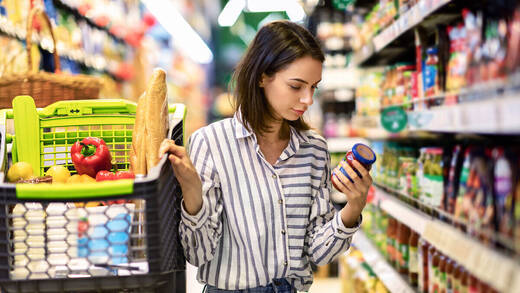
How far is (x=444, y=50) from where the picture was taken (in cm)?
229

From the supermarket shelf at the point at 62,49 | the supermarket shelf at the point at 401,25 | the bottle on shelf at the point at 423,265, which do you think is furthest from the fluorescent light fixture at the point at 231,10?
the bottle on shelf at the point at 423,265

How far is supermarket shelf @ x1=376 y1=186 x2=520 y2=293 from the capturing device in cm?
119

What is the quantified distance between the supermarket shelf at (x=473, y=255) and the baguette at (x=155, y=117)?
34.6 inches

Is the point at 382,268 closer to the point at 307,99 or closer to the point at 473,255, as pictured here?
the point at 307,99

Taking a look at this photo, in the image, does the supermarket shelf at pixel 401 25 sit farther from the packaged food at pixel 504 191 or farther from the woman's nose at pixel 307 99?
the packaged food at pixel 504 191

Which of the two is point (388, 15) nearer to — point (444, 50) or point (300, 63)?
point (444, 50)

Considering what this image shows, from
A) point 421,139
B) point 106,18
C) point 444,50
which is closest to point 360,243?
point 421,139

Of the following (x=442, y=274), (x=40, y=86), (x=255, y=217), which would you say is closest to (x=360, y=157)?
(x=255, y=217)

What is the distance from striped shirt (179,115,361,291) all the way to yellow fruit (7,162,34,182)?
0.50 metres

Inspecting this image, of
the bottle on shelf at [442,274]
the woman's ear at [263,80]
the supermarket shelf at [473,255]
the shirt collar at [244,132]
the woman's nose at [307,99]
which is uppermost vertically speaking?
the woman's ear at [263,80]

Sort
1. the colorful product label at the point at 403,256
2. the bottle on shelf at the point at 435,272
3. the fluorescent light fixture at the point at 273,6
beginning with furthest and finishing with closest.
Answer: the fluorescent light fixture at the point at 273,6 → the colorful product label at the point at 403,256 → the bottle on shelf at the point at 435,272

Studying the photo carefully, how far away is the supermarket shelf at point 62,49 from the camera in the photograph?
145 inches

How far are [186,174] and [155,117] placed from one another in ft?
0.67

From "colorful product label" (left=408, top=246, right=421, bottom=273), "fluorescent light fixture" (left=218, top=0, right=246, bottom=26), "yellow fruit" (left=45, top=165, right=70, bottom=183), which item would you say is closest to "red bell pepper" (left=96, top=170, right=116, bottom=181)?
"yellow fruit" (left=45, top=165, right=70, bottom=183)
